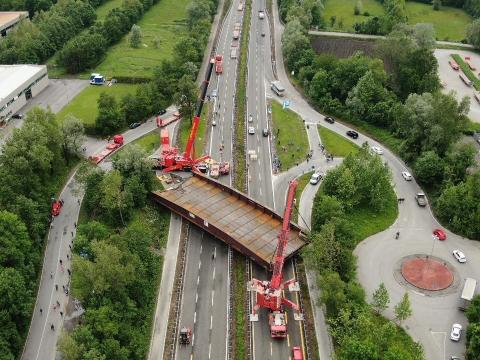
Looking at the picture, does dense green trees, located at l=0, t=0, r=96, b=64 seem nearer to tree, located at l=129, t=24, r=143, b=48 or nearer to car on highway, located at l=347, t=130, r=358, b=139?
tree, located at l=129, t=24, r=143, b=48

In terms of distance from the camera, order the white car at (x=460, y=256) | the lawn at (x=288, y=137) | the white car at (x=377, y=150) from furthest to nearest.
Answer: the white car at (x=377, y=150) → the lawn at (x=288, y=137) → the white car at (x=460, y=256)

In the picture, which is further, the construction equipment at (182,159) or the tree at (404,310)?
the construction equipment at (182,159)

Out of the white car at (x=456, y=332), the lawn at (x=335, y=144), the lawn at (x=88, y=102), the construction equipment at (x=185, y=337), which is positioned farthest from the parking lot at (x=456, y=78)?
the construction equipment at (x=185, y=337)

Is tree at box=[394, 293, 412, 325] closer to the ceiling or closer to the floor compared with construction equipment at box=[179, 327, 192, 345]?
closer to the ceiling

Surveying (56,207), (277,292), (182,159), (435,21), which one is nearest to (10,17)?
(182,159)

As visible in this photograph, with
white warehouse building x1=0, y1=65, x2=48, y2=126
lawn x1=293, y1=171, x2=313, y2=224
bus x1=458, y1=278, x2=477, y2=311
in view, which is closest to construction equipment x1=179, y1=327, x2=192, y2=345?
A: lawn x1=293, y1=171, x2=313, y2=224

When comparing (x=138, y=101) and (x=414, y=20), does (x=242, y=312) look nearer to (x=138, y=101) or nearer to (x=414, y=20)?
(x=138, y=101)

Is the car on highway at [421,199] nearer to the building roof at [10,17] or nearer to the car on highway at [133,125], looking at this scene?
the car on highway at [133,125]
